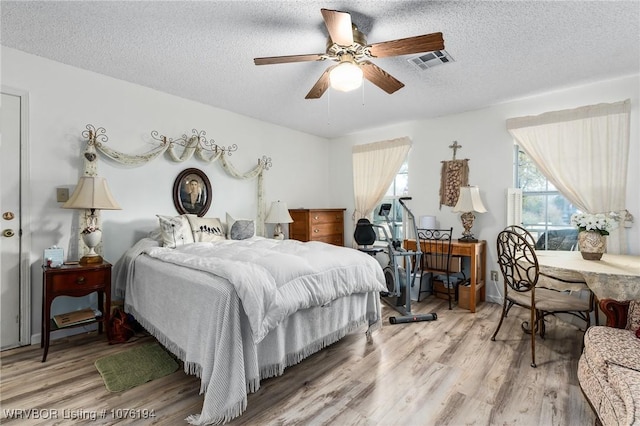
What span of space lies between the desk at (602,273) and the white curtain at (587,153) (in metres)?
0.77

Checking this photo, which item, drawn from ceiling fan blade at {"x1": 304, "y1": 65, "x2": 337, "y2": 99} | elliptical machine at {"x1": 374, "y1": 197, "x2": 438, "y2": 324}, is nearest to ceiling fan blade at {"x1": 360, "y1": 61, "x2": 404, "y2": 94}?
ceiling fan blade at {"x1": 304, "y1": 65, "x2": 337, "y2": 99}

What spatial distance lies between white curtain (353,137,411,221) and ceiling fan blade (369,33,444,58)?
8.78ft

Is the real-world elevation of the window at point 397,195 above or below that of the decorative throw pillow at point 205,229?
above

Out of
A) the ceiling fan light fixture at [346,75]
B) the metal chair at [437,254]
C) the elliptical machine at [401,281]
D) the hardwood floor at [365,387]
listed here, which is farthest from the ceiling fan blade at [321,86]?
the hardwood floor at [365,387]

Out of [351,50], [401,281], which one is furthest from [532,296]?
[351,50]

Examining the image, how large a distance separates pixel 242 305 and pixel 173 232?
1.64 m

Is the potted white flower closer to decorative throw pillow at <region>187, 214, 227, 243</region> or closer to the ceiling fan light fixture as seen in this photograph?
the ceiling fan light fixture

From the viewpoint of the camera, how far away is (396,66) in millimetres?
2768

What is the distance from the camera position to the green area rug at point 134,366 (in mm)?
2039

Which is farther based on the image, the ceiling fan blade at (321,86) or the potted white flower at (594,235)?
the potted white flower at (594,235)

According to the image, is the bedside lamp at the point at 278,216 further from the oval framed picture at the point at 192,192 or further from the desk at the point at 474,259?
the desk at the point at 474,259

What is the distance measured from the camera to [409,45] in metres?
1.89

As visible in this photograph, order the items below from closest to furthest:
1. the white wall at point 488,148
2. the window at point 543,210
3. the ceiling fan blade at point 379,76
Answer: the ceiling fan blade at point 379,76 → the white wall at point 488,148 → the window at point 543,210

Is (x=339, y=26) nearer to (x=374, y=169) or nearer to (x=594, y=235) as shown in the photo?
(x=594, y=235)
